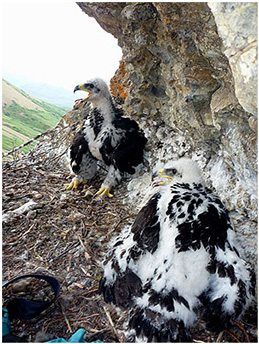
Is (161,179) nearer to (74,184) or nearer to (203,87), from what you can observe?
(203,87)

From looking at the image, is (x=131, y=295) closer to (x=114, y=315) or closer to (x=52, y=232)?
(x=114, y=315)

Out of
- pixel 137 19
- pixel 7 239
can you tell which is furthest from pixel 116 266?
pixel 137 19

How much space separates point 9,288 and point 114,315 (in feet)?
2.37

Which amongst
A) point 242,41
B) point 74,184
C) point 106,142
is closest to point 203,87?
point 242,41

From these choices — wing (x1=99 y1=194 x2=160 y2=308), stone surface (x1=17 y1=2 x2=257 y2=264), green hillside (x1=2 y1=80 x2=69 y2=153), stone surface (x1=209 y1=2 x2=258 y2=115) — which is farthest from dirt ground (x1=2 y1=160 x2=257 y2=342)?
green hillside (x1=2 y1=80 x2=69 y2=153)

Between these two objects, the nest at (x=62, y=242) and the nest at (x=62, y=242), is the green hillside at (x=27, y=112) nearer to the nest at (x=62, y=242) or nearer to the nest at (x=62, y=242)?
the nest at (x=62, y=242)

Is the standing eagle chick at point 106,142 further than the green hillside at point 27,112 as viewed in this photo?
No

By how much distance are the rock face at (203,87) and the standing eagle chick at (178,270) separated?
269 mm

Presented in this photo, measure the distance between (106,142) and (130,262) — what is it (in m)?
1.49

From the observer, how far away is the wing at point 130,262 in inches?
68.0

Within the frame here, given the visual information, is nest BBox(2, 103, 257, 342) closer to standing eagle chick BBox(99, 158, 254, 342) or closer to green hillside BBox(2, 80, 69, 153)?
standing eagle chick BBox(99, 158, 254, 342)

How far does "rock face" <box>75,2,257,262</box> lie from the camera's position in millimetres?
1106

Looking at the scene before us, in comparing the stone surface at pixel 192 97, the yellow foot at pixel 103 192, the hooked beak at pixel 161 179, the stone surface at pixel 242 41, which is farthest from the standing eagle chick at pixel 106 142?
the stone surface at pixel 242 41

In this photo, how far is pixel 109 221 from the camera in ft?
8.59
